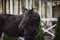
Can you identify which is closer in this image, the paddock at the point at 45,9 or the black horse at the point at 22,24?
the black horse at the point at 22,24

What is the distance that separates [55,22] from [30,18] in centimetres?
374

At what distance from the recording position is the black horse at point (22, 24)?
5801 mm

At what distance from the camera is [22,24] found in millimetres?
5898

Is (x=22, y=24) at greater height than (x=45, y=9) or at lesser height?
lesser

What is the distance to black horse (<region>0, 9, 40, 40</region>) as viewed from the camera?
5.80 metres

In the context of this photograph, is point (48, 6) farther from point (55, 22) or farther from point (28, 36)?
point (28, 36)

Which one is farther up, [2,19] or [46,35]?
[2,19]

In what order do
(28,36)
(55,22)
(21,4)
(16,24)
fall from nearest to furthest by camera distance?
(28,36) → (16,24) → (55,22) → (21,4)

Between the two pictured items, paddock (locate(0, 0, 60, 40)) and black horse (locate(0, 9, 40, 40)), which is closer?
black horse (locate(0, 9, 40, 40))

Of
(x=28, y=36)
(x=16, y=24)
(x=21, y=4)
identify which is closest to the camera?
(x=28, y=36)

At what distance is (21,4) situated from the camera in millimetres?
10047

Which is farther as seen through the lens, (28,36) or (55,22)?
(55,22)

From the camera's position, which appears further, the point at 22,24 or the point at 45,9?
the point at 45,9

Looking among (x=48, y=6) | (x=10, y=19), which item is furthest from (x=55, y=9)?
(x=10, y=19)
